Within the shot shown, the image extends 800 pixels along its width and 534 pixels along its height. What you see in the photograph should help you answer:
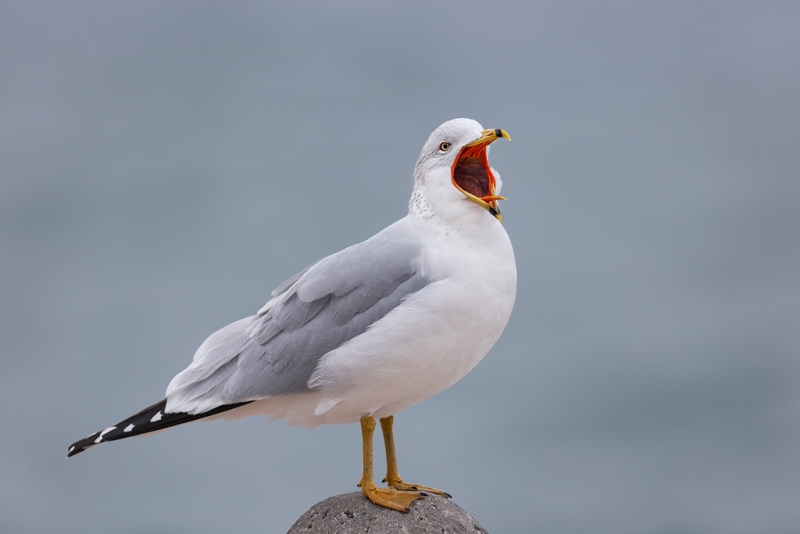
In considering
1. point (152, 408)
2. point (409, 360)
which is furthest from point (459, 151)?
point (152, 408)

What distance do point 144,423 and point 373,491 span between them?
4.60ft

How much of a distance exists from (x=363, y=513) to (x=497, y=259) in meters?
1.71

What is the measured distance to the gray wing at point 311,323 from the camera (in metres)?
5.52

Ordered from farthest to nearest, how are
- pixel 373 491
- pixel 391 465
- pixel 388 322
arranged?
pixel 391 465
pixel 373 491
pixel 388 322

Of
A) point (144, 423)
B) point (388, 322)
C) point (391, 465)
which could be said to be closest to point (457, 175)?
point (388, 322)

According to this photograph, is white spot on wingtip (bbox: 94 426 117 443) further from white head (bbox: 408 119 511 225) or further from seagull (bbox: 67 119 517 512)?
white head (bbox: 408 119 511 225)

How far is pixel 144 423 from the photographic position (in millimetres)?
5664

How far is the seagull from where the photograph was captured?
5.43m

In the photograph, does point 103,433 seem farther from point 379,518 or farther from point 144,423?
point 379,518

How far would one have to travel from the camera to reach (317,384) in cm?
552

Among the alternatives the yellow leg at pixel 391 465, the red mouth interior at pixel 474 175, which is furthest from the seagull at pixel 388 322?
the yellow leg at pixel 391 465

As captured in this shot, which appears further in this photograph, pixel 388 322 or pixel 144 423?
pixel 144 423

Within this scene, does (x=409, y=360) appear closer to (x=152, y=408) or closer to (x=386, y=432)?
(x=386, y=432)

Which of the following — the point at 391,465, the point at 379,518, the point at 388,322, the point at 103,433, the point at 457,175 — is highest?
the point at 457,175
